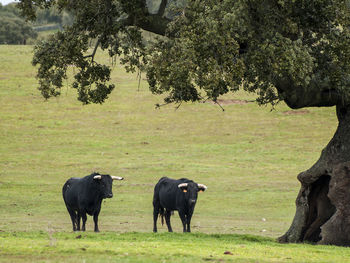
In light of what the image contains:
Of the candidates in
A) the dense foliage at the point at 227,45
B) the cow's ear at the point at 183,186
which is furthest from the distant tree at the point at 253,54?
the cow's ear at the point at 183,186

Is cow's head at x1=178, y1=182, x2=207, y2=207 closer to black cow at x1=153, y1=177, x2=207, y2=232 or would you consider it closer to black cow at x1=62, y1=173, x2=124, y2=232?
black cow at x1=153, y1=177, x2=207, y2=232

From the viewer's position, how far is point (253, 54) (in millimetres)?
17859

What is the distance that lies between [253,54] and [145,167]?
30.3 meters

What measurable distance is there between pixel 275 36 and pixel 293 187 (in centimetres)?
2435

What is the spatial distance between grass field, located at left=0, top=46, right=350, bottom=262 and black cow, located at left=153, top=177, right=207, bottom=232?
117 centimetres

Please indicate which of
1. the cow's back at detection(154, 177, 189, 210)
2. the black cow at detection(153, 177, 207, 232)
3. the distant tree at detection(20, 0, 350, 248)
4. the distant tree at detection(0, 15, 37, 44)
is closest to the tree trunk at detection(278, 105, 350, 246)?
the distant tree at detection(20, 0, 350, 248)

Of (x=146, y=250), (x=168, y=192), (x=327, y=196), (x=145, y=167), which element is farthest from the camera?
(x=145, y=167)

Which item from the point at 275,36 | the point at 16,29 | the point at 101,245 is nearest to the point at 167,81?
the point at 275,36

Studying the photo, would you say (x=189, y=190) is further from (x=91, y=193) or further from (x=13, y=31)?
(x=13, y=31)

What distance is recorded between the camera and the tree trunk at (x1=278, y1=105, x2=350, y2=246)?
20.5 m

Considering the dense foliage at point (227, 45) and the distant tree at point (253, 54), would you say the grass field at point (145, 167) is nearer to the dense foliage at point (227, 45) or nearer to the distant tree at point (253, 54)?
the distant tree at point (253, 54)

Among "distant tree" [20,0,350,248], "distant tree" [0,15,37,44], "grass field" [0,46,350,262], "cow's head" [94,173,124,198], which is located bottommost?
"grass field" [0,46,350,262]

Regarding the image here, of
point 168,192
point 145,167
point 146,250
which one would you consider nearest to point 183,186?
point 168,192

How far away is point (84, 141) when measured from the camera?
188ft
